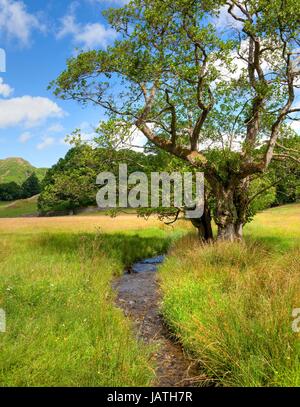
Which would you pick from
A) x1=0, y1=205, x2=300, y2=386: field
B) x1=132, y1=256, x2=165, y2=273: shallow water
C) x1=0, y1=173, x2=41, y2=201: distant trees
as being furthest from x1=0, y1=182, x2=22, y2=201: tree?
x1=0, y1=205, x2=300, y2=386: field

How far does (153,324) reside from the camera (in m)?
11.6

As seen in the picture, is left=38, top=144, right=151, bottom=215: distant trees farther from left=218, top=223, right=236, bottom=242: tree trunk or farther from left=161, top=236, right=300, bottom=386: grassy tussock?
left=161, top=236, right=300, bottom=386: grassy tussock

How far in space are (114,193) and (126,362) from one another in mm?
16371

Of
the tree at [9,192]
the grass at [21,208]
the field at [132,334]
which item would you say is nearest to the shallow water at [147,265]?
the field at [132,334]

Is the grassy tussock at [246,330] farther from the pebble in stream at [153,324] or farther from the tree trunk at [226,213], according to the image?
the tree trunk at [226,213]

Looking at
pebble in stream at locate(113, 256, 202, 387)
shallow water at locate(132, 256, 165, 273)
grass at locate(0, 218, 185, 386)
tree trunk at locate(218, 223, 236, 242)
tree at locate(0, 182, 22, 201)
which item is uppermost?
tree at locate(0, 182, 22, 201)

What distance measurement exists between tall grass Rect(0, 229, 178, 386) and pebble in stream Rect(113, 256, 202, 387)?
1.67ft

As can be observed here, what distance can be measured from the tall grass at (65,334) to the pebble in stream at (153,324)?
1.67ft

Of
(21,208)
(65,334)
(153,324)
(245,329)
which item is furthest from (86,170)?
(21,208)

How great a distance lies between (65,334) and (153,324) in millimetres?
3743

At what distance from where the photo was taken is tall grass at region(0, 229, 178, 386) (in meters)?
6.73

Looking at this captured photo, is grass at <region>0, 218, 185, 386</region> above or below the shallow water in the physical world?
above

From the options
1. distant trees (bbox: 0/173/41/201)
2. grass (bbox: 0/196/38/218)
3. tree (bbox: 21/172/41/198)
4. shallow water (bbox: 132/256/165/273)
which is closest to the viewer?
shallow water (bbox: 132/256/165/273)

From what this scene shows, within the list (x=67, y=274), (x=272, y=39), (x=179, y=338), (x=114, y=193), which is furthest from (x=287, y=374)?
(x=114, y=193)
